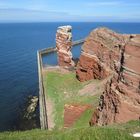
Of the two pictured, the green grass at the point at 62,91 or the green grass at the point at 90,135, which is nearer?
the green grass at the point at 90,135

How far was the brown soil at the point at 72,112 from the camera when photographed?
39.7 m

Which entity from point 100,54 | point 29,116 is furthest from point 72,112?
point 100,54

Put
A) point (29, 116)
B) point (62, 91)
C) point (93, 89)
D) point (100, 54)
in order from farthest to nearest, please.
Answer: point (29, 116)
point (100, 54)
point (62, 91)
point (93, 89)

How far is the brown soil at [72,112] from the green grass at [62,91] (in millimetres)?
624

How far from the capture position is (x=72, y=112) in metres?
Answer: 41.4

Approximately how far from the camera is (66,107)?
42.3 metres

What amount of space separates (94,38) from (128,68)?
1035 inches

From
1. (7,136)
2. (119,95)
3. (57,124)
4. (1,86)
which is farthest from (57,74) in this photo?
(7,136)

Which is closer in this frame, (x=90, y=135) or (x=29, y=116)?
(x=90, y=135)

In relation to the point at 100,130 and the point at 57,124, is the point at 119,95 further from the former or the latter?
the point at 57,124

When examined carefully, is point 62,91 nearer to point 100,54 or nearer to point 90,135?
point 100,54

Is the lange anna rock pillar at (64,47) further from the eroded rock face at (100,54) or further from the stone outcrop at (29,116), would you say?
the eroded rock face at (100,54)

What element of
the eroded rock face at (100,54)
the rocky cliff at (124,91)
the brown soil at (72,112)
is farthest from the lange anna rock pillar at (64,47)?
the rocky cliff at (124,91)

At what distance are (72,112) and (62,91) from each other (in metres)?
9.25
